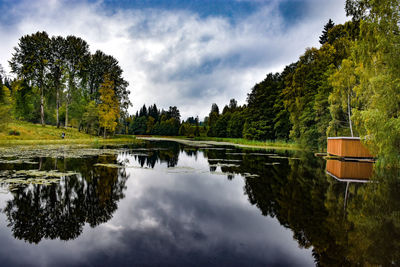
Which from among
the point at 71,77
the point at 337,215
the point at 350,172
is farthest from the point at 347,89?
the point at 71,77

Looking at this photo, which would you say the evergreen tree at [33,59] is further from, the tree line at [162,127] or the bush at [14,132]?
the tree line at [162,127]

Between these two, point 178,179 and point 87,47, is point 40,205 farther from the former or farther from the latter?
point 87,47

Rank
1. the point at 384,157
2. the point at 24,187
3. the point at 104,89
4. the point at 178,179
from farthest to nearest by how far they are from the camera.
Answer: the point at 104,89 → the point at 384,157 → the point at 178,179 → the point at 24,187

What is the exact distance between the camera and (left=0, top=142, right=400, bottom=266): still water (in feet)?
11.4

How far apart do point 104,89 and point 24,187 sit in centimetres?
3346

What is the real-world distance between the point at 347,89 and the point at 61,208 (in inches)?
946

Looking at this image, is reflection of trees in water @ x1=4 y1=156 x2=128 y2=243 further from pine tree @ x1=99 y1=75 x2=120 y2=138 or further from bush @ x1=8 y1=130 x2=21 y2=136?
pine tree @ x1=99 y1=75 x2=120 y2=138

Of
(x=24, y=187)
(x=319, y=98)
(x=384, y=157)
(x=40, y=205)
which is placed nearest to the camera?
(x=40, y=205)

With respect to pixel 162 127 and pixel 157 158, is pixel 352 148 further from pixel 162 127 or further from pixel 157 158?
pixel 162 127

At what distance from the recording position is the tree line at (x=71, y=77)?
36.4 metres

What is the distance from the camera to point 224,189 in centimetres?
804

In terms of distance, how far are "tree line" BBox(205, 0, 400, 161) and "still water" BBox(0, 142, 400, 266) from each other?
15.5 feet

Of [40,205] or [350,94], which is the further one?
[350,94]

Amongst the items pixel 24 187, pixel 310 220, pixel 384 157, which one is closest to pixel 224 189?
pixel 310 220
